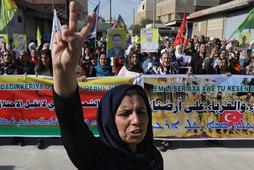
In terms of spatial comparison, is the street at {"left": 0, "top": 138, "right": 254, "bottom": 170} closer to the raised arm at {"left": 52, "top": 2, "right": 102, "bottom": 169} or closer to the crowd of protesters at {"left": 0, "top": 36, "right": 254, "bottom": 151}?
the crowd of protesters at {"left": 0, "top": 36, "right": 254, "bottom": 151}

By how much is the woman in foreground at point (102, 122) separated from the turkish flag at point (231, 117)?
448 cm

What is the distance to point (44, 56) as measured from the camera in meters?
6.14

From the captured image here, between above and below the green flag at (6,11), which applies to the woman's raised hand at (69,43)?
below

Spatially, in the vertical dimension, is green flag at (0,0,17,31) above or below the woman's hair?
above

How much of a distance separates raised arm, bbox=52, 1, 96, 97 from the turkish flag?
193 inches

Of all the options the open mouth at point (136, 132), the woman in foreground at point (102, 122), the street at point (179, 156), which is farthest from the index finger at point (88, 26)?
the street at point (179, 156)

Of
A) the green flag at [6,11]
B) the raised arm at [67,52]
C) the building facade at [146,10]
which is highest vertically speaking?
the building facade at [146,10]

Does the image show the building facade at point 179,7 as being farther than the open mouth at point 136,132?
Yes

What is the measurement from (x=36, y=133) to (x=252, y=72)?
14.7ft

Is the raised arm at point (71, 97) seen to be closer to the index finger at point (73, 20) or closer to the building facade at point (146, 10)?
the index finger at point (73, 20)

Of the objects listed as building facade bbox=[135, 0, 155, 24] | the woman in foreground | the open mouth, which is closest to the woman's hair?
the woman in foreground

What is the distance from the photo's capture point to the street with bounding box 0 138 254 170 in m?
5.29

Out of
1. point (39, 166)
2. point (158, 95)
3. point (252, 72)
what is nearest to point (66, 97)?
point (39, 166)

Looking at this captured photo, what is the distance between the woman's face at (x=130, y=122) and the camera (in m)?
1.60
